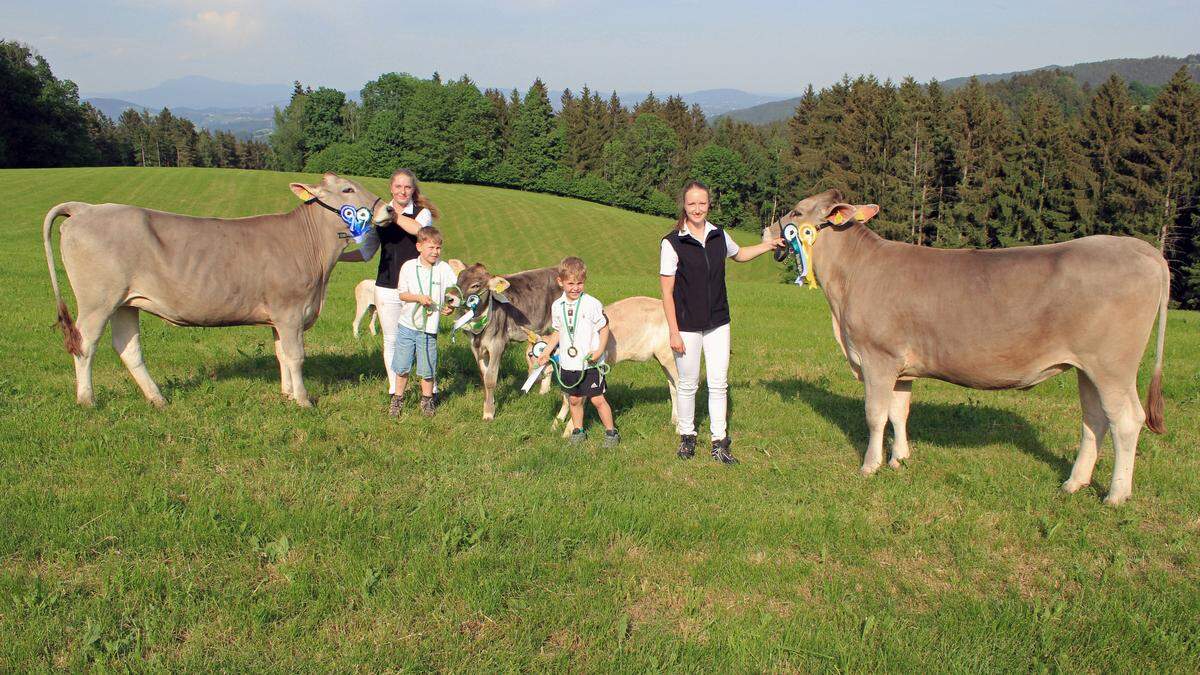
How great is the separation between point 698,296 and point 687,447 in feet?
5.11

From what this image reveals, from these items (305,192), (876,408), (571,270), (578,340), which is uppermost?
(305,192)

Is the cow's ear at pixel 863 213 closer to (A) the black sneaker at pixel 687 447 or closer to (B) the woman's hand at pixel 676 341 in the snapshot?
(B) the woman's hand at pixel 676 341

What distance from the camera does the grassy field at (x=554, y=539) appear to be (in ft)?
14.1

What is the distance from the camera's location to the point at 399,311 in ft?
28.2

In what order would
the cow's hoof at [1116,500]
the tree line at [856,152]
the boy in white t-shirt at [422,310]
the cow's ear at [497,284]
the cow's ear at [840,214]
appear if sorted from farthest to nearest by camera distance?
the tree line at [856,152] < the boy in white t-shirt at [422,310] < the cow's ear at [497,284] < the cow's ear at [840,214] < the cow's hoof at [1116,500]

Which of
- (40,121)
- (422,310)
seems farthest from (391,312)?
(40,121)

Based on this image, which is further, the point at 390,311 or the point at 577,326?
the point at 390,311

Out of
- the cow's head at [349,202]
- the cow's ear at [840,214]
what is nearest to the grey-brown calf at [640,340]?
the cow's ear at [840,214]

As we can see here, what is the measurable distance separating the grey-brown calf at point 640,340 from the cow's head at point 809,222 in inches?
73.2

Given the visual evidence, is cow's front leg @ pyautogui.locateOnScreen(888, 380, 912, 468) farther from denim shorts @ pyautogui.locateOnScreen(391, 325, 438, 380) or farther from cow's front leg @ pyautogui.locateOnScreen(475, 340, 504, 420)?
denim shorts @ pyautogui.locateOnScreen(391, 325, 438, 380)

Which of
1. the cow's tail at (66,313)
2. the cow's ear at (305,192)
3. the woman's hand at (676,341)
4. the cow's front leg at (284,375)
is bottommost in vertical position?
the cow's front leg at (284,375)

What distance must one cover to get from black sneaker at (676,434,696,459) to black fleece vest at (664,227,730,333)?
115 cm

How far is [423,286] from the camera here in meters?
8.20

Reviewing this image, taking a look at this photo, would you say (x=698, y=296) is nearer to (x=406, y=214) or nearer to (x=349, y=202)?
(x=406, y=214)
